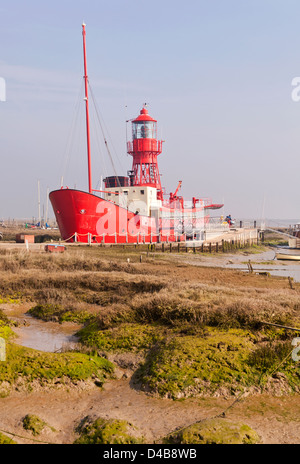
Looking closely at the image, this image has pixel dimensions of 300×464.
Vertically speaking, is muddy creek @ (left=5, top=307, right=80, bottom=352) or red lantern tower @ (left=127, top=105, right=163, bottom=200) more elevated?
red lantern tower @ (left=127, top=105, right=163, bottom=200)

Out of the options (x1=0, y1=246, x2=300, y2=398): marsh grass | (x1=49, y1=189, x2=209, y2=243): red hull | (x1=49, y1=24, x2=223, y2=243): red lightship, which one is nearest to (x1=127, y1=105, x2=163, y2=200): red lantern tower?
(x1=49, y1=24, x2=223, y2=243): red lightship

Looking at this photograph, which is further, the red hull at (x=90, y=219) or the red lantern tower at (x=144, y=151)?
the red lantern tower at (x=144, y=151)

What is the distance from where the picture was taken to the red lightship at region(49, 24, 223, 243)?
1158 inches

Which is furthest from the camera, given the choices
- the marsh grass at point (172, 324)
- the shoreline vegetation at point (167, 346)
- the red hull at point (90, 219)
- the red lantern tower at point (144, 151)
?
the red lantern tower at point (144, 151)

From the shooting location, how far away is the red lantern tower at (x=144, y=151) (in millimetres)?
40406

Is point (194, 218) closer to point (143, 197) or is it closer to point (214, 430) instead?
point (143, 197)

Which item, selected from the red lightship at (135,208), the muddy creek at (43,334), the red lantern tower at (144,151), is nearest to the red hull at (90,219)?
the red lightship at (135,208)

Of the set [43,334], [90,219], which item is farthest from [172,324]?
[90,219]

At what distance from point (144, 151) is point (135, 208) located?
22.5 feet

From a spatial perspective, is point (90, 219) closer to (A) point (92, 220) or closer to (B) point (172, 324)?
(A) point (92, 220)

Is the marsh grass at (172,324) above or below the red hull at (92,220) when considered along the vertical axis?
below

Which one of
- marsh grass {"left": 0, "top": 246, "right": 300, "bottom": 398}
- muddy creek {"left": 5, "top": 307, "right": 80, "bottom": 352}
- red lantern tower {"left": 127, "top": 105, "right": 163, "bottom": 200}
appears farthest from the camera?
red lantern tower {"left": 127, "top": 105, "right": 163, "bottom": 200}

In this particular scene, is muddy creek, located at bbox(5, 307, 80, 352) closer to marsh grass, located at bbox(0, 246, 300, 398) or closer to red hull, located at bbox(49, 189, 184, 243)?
marsh grass, located at bbox(0, 246, 300, 398)

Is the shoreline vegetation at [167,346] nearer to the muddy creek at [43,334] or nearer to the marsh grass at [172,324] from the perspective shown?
the marsh grass at [172,324]
